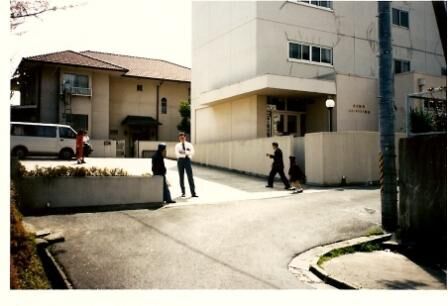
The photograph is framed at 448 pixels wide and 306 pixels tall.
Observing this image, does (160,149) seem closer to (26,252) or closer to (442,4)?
(26,252)

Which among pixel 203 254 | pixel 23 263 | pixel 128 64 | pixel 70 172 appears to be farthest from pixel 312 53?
pixel 23 263

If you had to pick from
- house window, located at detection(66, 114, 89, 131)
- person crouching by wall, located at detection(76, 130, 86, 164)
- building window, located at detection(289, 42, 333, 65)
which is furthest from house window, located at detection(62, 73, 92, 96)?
building window, located at detection(289, 42, 333, 65)

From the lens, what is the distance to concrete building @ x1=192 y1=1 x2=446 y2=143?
16.2 meters

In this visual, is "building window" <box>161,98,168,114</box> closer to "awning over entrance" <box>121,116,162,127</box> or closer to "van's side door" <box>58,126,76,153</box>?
"awning over entrance" <box>121,116,162,127</box>

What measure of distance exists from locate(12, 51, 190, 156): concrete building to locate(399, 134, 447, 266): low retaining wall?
15713 millimetres

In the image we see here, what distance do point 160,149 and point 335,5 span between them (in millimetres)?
13014

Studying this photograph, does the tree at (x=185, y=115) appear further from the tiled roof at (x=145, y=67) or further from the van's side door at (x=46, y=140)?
the van's side door at (x=46, y=140)

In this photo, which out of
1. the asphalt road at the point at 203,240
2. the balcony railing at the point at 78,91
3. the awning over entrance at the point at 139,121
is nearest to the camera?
the asphalt road at the point at 203,240

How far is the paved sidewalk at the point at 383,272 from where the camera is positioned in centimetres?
483

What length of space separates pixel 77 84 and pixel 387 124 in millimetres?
19531

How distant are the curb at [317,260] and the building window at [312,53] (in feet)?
39.2

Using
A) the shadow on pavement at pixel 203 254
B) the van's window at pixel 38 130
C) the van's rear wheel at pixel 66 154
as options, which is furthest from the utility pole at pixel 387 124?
the van's rear wheel at pixel 66 154
